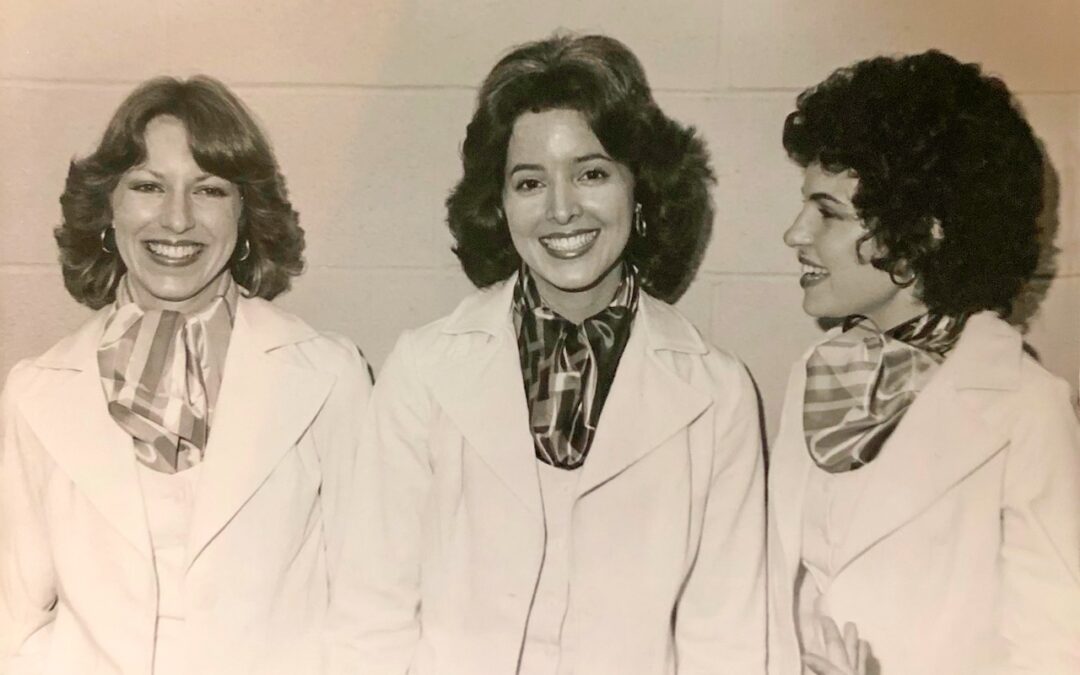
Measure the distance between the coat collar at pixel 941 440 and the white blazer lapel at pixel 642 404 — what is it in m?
0.18

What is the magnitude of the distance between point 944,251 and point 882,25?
0.23 meters

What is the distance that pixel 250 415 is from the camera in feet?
3.05

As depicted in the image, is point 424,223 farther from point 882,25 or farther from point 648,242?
point 882,25

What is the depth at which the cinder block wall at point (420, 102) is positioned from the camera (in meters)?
0.93

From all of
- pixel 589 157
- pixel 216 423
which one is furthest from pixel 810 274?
pixel 216 423

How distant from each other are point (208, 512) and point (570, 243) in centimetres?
43

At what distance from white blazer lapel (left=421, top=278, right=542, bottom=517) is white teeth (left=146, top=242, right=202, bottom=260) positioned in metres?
0.26

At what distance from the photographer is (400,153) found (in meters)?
0.95

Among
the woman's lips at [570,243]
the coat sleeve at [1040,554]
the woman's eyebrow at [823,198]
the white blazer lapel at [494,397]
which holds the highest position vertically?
the woman's eyebrow at [823,198]

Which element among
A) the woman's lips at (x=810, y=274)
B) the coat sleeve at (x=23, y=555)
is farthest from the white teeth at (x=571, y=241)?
the coat sleeve at (x=23, y=555)

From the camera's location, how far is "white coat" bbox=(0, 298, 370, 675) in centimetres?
92

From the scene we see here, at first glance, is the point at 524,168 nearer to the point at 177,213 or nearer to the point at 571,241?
the point at 571,241

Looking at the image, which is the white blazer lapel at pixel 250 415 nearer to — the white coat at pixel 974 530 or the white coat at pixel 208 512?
the white coat at pixel 208 512

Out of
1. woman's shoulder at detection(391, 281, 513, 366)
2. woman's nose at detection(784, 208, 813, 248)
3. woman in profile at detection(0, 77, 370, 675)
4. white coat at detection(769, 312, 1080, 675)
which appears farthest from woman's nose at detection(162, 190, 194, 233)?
white coat at detection(769, 312, 1080, 675)
